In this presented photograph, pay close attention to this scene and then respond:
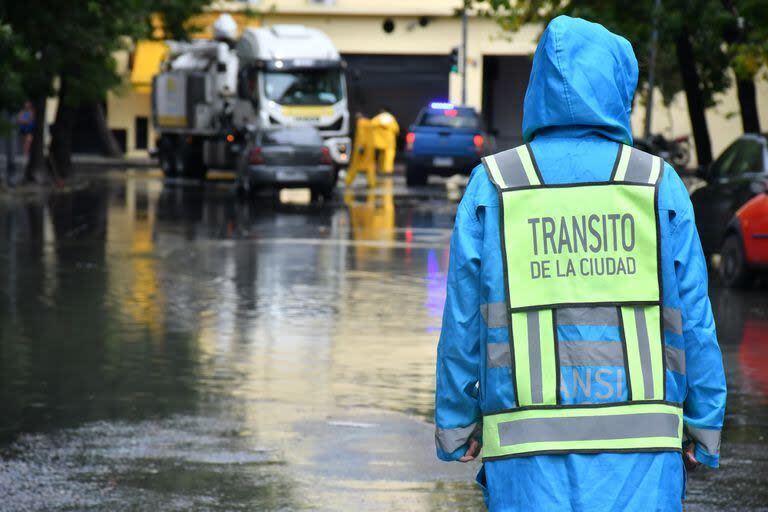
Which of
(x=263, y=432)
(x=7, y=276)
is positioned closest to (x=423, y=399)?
(x=263, y=432)

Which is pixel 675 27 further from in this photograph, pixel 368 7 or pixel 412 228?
pixel 368 7

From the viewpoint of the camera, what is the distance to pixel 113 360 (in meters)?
10.7

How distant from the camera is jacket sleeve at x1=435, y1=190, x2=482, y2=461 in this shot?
376 cm

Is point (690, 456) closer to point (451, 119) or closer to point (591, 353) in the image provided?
point (591, 353)

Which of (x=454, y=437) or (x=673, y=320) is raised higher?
(x=673, y=320)

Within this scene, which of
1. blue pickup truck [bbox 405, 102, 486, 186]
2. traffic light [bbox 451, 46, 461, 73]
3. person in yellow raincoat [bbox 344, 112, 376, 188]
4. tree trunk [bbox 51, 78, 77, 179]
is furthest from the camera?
traffic light [bbox 451, 46, 461, 73]

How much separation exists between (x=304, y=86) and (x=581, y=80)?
110ft

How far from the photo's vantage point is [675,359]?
3762 mm

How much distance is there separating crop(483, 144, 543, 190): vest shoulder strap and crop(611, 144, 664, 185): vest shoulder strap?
178mm

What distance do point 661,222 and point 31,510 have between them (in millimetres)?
3656

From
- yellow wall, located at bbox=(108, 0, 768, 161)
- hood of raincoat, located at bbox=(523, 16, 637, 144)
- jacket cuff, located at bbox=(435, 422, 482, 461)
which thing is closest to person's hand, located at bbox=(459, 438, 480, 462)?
jacket cuff, located at bbox=(435, 422, 482, 461)

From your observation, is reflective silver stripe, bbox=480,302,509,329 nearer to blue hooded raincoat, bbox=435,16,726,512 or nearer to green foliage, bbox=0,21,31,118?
blue hooded raincoat, bbox=435,16,726,512

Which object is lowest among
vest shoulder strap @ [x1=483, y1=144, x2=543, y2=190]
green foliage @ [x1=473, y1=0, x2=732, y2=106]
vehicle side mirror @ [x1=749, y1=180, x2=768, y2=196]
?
vehicle side mirror @ [x1=749, y1=180, x2=768, y2=196]

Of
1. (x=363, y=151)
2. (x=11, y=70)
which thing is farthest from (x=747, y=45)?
(x=363, y=151)
